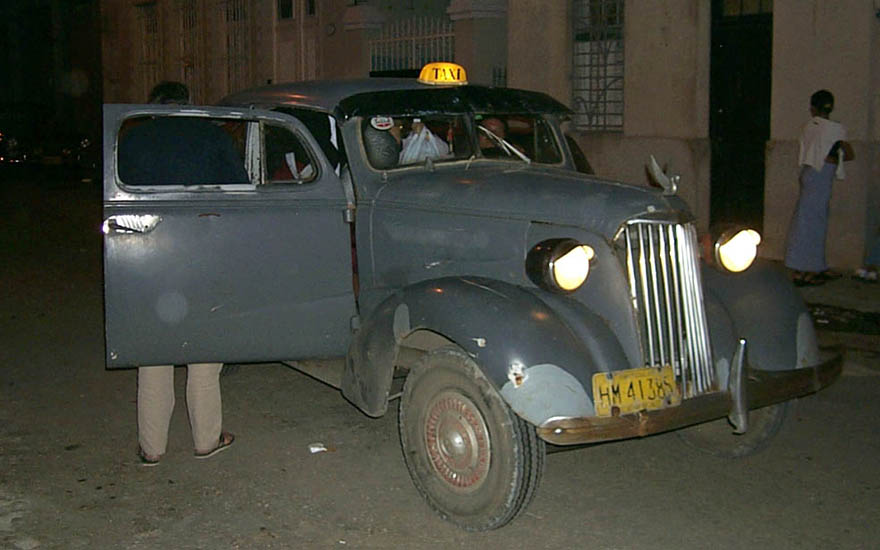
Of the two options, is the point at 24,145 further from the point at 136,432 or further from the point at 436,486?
the point at 436,486

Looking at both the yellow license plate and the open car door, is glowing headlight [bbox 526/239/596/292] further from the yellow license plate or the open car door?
the open car door

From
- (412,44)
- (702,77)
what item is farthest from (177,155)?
(412,44)

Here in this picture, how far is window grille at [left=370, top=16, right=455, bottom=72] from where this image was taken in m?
16.4

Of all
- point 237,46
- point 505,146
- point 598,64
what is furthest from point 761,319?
point 237,46

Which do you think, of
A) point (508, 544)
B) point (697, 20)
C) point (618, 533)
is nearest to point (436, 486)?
point (508, 544)

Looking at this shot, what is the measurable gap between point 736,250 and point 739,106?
769cm

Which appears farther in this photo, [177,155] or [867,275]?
[867,275]

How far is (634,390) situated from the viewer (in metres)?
4.64

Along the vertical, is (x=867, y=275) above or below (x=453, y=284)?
below

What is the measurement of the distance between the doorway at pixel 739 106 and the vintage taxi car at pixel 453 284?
21.1 ft

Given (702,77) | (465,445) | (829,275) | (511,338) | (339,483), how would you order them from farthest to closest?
(702,77)
(829,275)
(339,483)
(465,445)
(511,338)

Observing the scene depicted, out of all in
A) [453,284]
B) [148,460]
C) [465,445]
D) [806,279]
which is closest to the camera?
[465,445]

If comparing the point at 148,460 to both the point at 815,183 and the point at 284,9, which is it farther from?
the point at 284,9

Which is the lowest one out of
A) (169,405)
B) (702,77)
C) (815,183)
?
(169,405)
